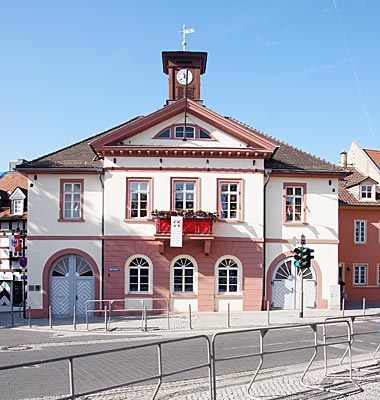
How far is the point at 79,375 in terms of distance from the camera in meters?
12.1

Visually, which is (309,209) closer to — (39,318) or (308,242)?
(308,242)

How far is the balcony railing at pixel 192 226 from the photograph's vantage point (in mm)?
27625

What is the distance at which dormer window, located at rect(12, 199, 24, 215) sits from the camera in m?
33.2

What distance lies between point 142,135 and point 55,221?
569 cm

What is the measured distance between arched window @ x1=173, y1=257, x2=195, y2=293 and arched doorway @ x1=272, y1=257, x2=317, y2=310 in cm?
403

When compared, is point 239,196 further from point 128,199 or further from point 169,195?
point 128,199

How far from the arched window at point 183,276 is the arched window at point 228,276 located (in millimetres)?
1275

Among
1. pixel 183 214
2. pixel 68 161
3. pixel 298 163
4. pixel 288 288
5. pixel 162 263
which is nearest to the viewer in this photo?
pixel 183 214

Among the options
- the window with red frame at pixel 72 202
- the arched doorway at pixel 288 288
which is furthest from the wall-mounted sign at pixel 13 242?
the arched doorway at pixel 288 288

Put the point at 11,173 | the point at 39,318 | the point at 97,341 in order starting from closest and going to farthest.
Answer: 1. the point at 97,341
2. the point at 39,318
3. the point at 11,173

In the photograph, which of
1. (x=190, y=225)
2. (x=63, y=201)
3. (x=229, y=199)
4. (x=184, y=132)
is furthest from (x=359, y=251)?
(x=63, y=201)

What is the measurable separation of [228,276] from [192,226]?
10.2ft

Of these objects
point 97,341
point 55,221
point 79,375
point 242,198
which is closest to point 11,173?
point 55,221

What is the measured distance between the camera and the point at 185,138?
28.6 meters
